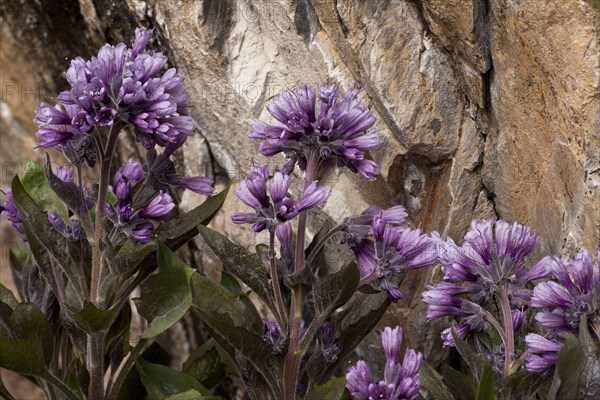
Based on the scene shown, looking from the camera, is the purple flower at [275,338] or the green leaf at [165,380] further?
the green leaf at [165,380]

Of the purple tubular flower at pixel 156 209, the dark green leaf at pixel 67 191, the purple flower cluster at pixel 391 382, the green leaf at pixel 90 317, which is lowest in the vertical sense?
the purple flower cluster at pixel 391 382

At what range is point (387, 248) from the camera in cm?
251

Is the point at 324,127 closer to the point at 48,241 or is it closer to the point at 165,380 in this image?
the point at 48,241

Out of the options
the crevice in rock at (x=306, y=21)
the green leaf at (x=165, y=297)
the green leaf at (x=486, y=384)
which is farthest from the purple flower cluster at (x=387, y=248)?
the crevice in rock at (x=306, y=21)

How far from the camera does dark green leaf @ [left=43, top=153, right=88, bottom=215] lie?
2527mm

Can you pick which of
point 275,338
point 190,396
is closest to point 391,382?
point 275,338

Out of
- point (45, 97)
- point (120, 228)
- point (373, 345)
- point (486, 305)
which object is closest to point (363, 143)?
point (486, 305)

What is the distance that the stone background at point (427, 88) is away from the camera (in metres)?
2.54

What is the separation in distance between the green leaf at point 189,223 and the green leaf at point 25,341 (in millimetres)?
416

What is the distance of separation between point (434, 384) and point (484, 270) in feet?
1.13

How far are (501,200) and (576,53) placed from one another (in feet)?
2.12

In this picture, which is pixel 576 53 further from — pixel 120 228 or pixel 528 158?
pixel 120 228

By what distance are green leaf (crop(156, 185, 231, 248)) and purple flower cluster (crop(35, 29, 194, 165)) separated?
0.29m

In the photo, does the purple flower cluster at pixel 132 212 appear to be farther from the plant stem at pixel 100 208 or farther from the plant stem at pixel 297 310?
the plant stem at pixel 297 310
